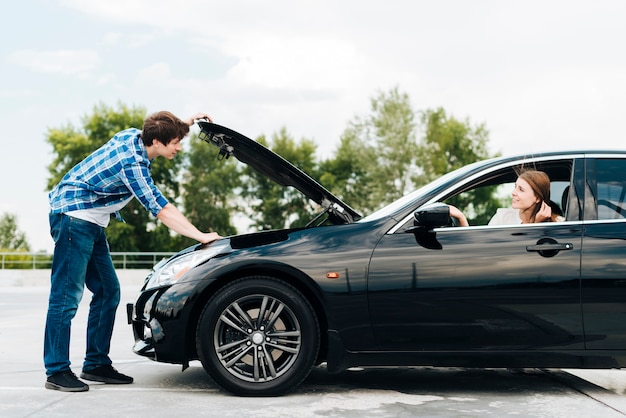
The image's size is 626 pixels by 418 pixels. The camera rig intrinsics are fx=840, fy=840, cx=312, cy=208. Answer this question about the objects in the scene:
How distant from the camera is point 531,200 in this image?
558 cm

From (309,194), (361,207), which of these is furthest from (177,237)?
(309,194)

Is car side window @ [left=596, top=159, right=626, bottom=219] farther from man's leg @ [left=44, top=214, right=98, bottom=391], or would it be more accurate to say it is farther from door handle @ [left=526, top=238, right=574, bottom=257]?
man's leg @ [left=44, top=214, right=98, bottom=391]

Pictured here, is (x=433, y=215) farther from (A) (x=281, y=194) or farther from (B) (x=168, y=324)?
(A) (x=281, y=194)

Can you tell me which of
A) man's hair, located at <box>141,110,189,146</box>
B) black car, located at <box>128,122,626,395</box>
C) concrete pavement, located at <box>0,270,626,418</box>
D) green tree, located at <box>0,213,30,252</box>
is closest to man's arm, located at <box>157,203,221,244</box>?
black car, located at <box>128,122,626,395</box>

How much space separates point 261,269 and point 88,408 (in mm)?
1333

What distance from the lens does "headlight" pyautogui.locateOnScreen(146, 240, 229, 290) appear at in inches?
212

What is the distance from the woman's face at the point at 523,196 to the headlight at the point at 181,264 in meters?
1.94

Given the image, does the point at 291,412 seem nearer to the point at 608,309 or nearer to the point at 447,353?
the point at 447,353

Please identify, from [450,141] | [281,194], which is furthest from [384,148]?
[281,194]

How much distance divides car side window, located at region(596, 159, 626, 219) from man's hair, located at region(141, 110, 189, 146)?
2795mm

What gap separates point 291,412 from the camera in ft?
15.9

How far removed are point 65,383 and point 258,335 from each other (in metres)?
1.41

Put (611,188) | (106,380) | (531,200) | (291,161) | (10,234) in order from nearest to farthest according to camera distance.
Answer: (611,188) < (531,200) < (106,380) < (291,161) < (10,234)

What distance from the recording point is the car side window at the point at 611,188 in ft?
17.7
